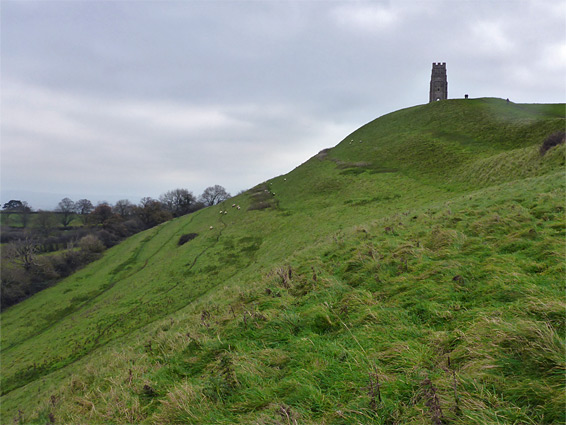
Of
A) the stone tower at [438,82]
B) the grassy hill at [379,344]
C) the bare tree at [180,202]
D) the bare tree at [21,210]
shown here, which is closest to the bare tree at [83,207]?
the bare tree at [21,210]

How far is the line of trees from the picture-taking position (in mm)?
48709

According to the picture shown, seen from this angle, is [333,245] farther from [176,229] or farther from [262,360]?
[176,229]

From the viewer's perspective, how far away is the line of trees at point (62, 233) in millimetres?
48709

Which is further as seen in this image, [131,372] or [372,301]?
[131,372]

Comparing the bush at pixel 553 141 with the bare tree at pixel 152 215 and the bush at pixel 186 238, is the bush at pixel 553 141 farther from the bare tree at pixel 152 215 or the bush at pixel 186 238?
the bare tree at pixel 152 215

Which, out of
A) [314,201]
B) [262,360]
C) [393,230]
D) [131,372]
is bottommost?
[131,372]

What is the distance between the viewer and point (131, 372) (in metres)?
6.28

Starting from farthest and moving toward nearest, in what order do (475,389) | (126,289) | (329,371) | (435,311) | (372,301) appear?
Result: (126,289)
(372,301)
(435,311)
(329,371)
(475,389)

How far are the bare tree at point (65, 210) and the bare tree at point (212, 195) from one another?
5088 centimetres

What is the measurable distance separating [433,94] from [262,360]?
305 feet

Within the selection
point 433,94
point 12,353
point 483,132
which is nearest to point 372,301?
point 12,353

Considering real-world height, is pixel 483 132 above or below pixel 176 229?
above

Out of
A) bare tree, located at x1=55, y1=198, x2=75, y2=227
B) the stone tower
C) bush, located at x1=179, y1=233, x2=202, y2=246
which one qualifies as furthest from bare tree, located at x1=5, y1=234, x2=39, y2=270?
the stone tower

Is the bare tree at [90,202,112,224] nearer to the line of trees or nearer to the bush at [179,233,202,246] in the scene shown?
the line of trees
